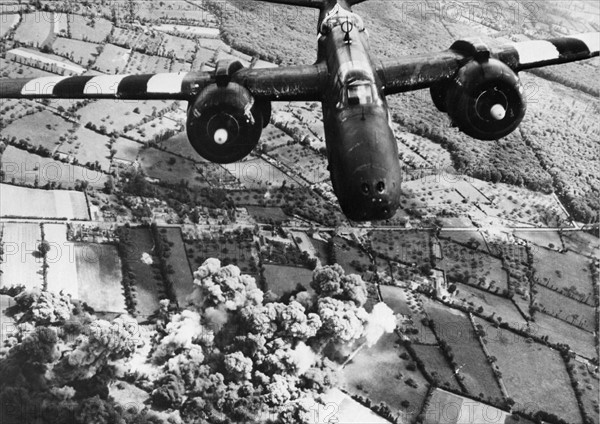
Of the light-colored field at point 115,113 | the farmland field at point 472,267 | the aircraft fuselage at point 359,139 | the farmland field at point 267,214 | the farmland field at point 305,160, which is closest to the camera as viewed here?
the aircraft fuselage at point 359,139

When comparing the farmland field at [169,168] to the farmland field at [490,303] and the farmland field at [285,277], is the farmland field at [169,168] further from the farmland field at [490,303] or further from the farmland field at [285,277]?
the farmland field at [490,303]

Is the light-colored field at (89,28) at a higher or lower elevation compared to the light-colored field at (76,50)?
higher

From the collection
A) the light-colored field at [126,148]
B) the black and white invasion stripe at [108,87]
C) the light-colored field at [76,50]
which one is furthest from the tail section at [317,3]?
the light-colored field at [76,50]

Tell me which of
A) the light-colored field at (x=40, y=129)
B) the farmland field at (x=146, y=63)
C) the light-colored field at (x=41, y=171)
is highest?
the farmland field at (x=146, y=63)

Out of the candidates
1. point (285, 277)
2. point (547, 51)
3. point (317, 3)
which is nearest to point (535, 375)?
point (285, 277)

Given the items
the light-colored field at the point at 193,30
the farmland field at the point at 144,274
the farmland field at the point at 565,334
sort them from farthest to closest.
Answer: the light-colored field at the point at 193,30 → the farmland field at the point at 565,334 → the farmland field at the point at 144,274

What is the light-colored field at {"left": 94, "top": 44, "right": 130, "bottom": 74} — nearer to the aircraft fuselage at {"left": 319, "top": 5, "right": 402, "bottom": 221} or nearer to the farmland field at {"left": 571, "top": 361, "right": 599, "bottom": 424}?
the aircraft fuselage at {"left": 319, "top": 5, "right": 402, "bottom": 221}
